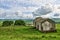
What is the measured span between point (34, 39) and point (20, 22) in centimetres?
3732

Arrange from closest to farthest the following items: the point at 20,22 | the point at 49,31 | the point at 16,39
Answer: the point at 16,39, the point at 49,31, the point at 20,22

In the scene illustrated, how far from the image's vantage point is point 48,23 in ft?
170

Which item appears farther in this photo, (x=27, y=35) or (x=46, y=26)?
(x=46, y=26)

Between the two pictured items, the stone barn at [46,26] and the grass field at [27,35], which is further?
the stone barn at [46,26]

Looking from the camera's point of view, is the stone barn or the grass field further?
the stone barn

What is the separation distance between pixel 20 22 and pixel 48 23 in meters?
19.5

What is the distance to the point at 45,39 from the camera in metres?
32.4

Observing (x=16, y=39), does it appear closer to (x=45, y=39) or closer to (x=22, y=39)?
(x=22, y=39)

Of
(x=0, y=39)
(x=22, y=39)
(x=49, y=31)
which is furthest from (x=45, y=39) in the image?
(x=49, y=31)

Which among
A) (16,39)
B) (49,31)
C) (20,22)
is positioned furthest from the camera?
(20,22)

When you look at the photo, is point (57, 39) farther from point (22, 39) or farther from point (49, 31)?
point (49, 31)

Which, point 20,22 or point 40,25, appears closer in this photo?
point 40,25

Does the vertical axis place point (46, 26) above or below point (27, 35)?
above

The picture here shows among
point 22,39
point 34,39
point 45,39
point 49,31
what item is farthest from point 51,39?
point 49,31
